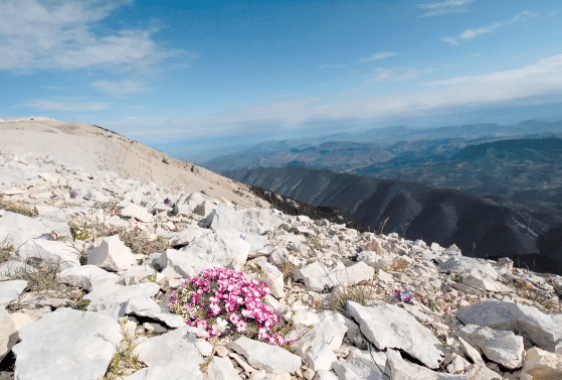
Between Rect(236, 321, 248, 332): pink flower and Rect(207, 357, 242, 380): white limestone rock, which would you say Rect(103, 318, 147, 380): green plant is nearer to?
Rect(207, 357, 242, 380): white limestone rock

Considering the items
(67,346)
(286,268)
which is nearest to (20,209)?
(67,346)

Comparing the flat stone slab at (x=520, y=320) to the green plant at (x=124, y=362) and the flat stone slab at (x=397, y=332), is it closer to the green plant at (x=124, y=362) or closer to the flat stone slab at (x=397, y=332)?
the flat stone slab at (x=397, y=332)

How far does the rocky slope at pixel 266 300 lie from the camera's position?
2.98 m

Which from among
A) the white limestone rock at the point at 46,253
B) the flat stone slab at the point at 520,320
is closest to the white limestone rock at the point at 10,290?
the white limestone rock at the point at 46,253

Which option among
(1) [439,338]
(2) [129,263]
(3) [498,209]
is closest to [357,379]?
(1) [439,338]

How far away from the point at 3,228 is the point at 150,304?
3397 millimetres

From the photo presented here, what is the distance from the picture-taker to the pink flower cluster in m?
3.76

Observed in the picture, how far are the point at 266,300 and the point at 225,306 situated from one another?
73 cm

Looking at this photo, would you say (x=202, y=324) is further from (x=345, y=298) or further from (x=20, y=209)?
(x=20, y=209)

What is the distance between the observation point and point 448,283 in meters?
6.41

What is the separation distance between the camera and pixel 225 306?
12.9 ft

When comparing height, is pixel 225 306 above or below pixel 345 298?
above

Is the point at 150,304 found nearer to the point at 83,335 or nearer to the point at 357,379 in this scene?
the point at 83,335

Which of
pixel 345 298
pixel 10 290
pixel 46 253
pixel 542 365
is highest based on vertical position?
pixel 46 253
